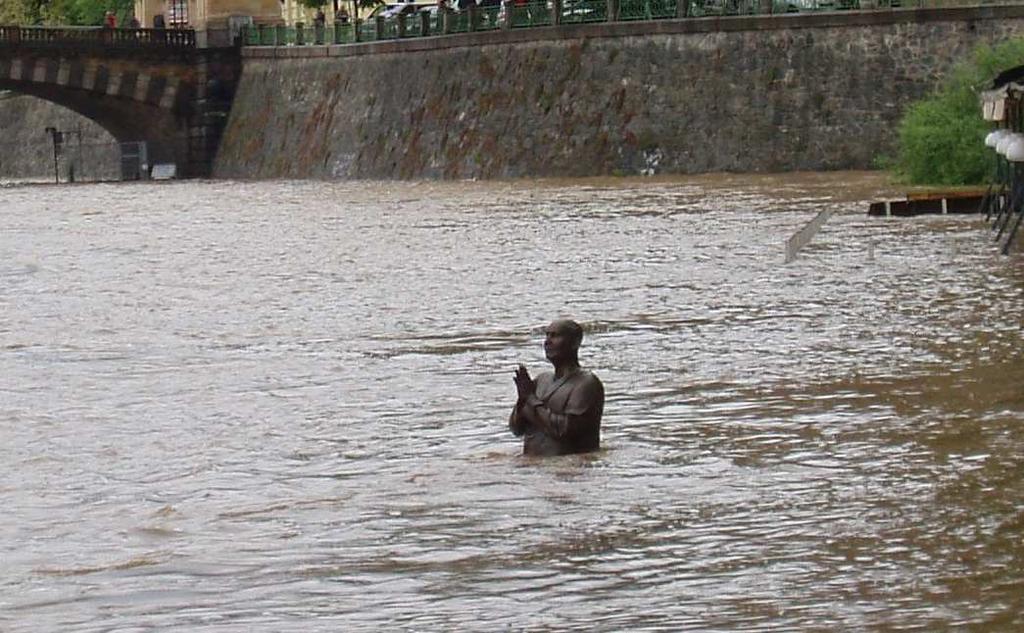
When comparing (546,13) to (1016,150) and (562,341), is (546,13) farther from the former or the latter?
(562,341)

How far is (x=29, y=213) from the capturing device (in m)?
51.2

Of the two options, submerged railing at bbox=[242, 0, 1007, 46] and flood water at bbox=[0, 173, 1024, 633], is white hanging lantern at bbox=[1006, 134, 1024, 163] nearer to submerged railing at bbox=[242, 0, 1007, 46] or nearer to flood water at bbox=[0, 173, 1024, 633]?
flood water at bbox=[0, 173, 1024, 633]

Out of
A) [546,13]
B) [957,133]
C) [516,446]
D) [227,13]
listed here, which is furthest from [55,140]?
[516,446]

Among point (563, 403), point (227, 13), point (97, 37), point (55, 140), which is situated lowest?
point (55, 140)

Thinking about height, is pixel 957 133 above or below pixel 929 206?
above

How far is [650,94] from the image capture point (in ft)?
175

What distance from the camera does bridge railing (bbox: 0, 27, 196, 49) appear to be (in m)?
73.3

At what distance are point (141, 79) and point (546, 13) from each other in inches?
890

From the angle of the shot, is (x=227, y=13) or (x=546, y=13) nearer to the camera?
(x=546, y=13)

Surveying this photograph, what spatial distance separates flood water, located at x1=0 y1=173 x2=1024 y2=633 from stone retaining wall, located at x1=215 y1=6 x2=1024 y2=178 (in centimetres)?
1953

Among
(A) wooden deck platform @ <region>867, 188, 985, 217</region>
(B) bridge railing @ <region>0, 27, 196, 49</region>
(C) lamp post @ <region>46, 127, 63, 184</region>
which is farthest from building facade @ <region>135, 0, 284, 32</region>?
(A) wooden deck platform @ <region>867, 188, 985, 217</region>

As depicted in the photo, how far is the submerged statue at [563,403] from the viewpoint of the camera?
526 inches

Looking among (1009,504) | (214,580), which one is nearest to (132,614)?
(214,580)

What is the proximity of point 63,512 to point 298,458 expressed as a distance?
74.7 inches
